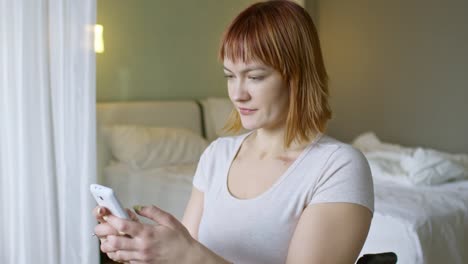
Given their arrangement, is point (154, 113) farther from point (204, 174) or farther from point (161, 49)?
point (204, 174)

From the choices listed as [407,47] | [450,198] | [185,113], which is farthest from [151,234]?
[407,47]

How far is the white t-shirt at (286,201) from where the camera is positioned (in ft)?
3.09

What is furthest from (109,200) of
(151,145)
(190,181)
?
(151,145)

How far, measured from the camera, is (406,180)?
2660 mm

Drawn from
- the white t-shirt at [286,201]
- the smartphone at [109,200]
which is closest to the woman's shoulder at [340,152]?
the white t-shirt at [286,201]

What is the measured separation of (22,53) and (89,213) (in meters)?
0.57

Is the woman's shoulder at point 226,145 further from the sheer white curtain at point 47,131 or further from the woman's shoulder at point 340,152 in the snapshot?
the sheer white curtain at point 47,131

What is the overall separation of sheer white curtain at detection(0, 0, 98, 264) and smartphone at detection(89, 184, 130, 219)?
926mm

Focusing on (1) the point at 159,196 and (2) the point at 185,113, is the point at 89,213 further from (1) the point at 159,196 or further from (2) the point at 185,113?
(2) the point at 185,113

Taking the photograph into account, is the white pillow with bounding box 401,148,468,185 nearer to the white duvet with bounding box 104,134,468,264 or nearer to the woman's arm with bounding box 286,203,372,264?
the white duvet with bounding box 104,134,468,264

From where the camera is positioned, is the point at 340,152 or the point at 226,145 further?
the point at 226,145

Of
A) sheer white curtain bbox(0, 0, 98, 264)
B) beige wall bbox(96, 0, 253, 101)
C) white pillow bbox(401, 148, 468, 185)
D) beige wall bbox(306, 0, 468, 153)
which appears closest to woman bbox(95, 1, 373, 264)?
sheer white curtain bbox(0, 0, 98, 264)

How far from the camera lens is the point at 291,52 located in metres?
0.99

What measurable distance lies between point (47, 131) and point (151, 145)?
155 cm
